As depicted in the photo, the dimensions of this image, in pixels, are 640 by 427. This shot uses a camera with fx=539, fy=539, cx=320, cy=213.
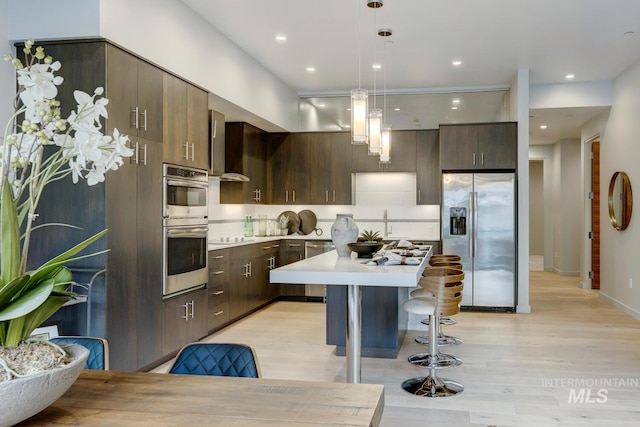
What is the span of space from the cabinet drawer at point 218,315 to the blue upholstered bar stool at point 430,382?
2168 millimetres

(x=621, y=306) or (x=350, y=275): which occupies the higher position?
(x=350, y=275)

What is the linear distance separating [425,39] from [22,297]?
200 inches

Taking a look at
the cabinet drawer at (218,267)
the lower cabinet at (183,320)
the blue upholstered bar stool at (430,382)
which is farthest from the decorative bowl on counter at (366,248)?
the cabinet drawer at (218,267)

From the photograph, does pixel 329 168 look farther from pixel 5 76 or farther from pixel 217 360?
pixel 217 360

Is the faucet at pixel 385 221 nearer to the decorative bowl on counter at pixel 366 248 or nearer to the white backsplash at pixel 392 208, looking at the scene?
the white backsplash at pixel 392 208

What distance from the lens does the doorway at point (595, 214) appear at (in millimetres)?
8523

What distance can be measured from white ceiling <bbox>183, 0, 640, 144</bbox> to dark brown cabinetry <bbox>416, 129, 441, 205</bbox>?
0.93 feet

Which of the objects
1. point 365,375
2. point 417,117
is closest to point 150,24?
point 365,375

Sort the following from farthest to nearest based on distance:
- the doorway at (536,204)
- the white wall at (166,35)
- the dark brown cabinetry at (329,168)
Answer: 1. the doorway at (536,204)
2. the dark brown cabinetry at (329,168)
3. the white wall at (166,35)

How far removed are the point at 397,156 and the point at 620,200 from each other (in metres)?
2.90

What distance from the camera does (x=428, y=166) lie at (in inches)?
295

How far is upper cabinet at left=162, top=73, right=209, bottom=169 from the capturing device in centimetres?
431

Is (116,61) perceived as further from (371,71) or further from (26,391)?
(371,71)
